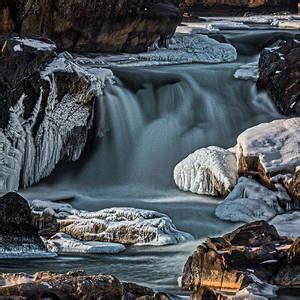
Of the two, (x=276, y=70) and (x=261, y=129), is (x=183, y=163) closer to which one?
(x=261, y=129)

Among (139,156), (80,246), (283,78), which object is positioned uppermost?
(283,78)

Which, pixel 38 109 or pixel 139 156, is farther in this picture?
pixel 139 156

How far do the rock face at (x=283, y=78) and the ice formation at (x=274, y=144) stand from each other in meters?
1.95

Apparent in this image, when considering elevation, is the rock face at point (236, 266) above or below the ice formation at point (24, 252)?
above

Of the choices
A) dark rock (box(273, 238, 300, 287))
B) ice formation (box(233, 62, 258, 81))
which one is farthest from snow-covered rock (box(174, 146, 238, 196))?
dark rock (box(273, 238, 300, 287))

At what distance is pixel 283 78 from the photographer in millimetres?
24609

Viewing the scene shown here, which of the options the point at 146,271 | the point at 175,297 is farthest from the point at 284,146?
the point at 175,297

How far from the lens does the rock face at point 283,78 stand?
2427cm

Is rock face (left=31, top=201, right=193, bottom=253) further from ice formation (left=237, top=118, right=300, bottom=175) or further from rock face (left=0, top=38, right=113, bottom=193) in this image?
ice formation (left=237, top=118, right=300, bottom=175)

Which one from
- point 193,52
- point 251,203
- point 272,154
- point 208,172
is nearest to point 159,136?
point 208,172

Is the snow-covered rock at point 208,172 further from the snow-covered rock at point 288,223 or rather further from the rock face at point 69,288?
the rock face at point 69,288

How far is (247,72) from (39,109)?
255 inches

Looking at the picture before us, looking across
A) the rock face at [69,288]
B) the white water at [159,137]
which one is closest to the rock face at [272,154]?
the white water at [159,137]

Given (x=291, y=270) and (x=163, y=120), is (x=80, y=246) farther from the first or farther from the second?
(x=163, y=120)
